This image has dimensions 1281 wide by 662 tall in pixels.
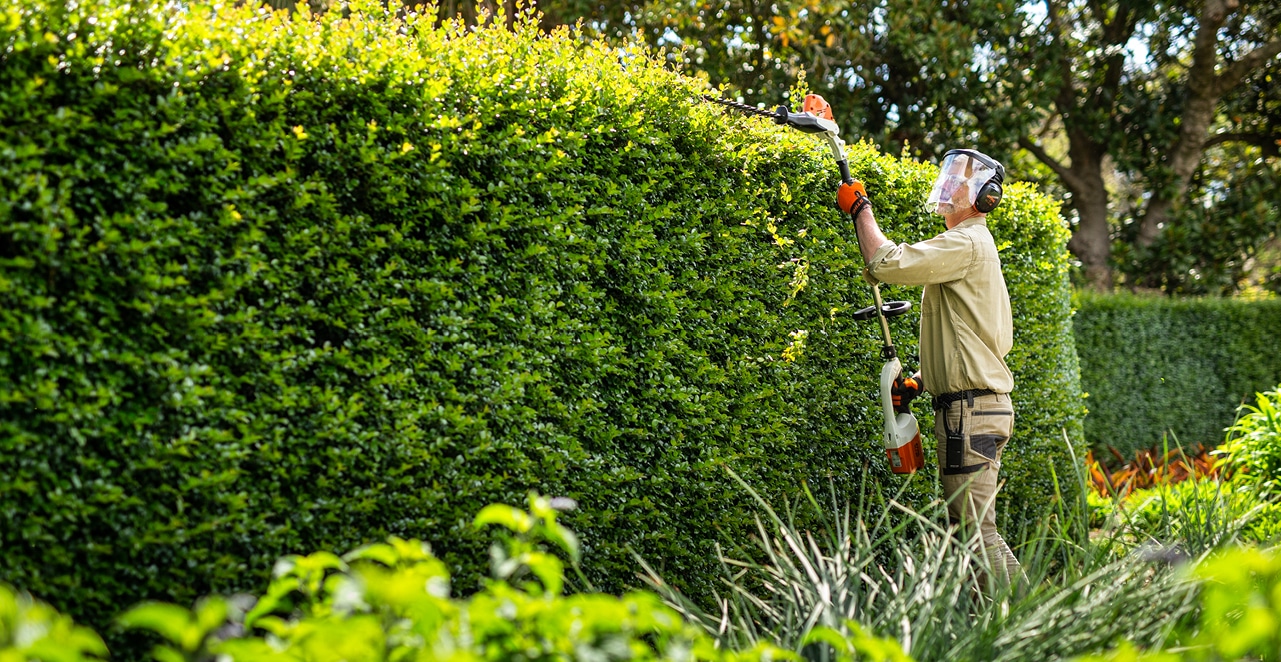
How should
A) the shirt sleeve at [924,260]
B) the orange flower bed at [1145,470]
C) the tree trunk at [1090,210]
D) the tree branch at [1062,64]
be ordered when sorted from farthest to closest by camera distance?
1. the tree trunk at [1090,210]
2. the tree branch at [1062,64]
3. the orange flower bed at [1145,470]
4. the shirt sleeve at [924,260]

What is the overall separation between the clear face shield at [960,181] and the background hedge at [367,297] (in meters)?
0.62

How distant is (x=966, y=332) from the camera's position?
4285 mm

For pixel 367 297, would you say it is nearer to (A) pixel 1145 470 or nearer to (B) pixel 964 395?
(B) pixel 964 395

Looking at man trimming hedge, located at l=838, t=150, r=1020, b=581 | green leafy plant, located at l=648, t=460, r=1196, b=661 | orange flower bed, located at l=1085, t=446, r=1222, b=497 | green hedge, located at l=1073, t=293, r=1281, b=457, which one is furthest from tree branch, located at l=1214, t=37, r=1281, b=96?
green leafy plant, located at l=648, t=460, r=1196, b=661

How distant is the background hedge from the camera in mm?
2484

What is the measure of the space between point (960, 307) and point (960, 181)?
23.9 inches

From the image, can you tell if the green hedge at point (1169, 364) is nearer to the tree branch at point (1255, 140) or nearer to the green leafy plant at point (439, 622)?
the tree branch at point (1255, 140)

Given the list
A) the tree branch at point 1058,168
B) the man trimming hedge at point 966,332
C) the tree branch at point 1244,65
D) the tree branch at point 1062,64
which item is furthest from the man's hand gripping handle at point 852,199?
the tree branch at point 1244,65

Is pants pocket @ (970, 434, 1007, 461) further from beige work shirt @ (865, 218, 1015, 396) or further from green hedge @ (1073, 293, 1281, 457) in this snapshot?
green hedge @ (1073, 293, 1281, 457)

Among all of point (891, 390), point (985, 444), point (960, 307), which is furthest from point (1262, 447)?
point (891, 390)

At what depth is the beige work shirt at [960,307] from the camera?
408cm

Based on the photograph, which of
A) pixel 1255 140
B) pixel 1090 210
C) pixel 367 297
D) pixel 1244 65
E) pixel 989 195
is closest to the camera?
pixel 367 297

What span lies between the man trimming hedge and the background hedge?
579 mm

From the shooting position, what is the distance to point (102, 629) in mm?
2582
